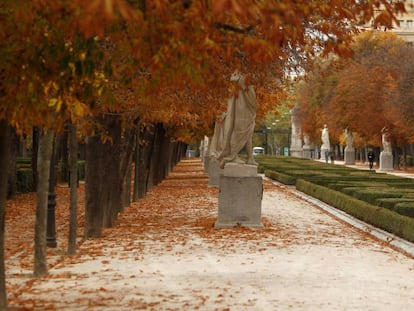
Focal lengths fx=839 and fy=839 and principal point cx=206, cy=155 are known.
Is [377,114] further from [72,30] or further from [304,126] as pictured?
[72,30]

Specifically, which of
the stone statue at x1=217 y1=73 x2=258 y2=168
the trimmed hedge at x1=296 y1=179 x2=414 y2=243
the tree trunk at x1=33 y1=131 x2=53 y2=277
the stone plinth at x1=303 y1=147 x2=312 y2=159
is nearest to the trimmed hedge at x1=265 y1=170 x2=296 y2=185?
the trimmed hedge at x1=296 y1=179 x2=414 y2=243

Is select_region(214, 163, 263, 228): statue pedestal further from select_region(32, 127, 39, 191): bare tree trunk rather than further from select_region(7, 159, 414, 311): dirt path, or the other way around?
select_region(32, 127, 39, 191): bare tree trunk

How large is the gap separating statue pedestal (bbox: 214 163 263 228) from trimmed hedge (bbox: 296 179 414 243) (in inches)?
105

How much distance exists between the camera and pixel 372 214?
18.8 m

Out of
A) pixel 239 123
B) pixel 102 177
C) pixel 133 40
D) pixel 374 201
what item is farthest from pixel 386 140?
pixel 133 40

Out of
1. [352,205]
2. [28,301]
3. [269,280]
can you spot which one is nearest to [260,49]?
[28,301]

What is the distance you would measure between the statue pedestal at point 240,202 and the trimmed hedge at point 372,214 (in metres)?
2.66

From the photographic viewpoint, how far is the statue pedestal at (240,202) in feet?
55.8

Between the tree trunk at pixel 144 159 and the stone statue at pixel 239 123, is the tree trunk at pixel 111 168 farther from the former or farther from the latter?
the tree trunk at pixel 144 159

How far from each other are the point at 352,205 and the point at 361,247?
7173 mm

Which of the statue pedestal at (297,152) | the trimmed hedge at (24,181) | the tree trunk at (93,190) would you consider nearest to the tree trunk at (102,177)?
the tree trunk at (93,190)

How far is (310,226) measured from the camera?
18266 mm

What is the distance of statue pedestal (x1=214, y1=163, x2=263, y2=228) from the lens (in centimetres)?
1700

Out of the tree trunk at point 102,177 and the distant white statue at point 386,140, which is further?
the distant white statue at point 386,140
